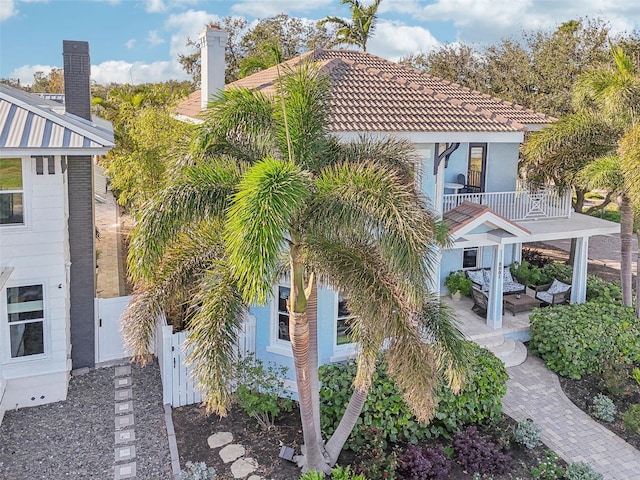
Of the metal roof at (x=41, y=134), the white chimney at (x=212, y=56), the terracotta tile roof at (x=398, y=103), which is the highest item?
the white chimney at (x=212, y=56)

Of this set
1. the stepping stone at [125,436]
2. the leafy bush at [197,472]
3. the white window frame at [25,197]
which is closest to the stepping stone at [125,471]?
the stepping stone at [125,436]

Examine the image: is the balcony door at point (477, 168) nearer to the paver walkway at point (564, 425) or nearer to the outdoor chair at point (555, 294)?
the outdoor chair at point (555, 294)

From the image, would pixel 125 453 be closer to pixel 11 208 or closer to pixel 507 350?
pixel 11 208

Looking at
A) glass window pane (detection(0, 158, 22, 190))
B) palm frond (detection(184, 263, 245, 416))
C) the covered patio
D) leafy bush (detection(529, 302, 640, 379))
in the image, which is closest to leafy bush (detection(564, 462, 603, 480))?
leafy bush (detection(529, 302, 640, 379))

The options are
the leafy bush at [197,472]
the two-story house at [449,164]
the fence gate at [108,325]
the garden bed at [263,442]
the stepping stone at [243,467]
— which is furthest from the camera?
the fence gate at [108,325]

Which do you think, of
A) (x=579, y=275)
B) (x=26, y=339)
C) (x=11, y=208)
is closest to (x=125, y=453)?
(x=26, y=339)

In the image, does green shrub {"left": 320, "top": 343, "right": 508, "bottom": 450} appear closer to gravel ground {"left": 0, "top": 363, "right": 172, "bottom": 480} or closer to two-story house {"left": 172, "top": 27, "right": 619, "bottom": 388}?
two-story house {"left": 172, "top": 27, "right": 619, "bottom": 388}

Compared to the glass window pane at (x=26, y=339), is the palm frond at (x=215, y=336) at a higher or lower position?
higher

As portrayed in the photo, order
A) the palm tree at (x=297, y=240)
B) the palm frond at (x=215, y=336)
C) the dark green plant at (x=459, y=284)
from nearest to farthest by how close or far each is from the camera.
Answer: the palm tree at (x=297, y=240) → the palm frond at (x=215, y=336) → the dark green plant at (x=459, y=284)

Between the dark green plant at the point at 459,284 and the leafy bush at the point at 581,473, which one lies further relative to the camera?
the dark green plant at the point at 459,284
